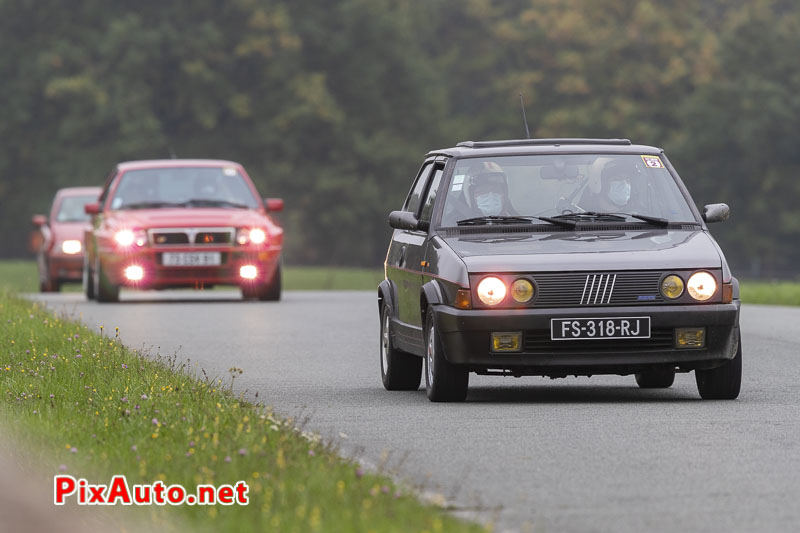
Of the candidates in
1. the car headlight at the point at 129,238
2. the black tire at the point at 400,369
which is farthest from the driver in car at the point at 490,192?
the car headlight at the point at 129,238

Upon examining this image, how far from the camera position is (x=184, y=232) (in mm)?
24781

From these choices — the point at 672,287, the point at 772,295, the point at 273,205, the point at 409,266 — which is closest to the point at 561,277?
the point at 672,287

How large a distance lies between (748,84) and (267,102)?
57.8 ft

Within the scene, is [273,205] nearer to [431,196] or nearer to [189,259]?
[189,259]

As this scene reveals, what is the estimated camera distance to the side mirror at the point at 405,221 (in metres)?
12.7

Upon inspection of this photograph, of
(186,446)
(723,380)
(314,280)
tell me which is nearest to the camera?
(186,446)

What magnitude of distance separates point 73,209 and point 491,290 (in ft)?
75.1

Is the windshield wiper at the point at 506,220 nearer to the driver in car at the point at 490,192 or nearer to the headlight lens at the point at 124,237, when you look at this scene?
the driver in car at the point at 490,192

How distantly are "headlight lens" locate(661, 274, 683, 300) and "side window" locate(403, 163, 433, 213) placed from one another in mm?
2384

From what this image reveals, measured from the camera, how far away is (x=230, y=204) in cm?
2564

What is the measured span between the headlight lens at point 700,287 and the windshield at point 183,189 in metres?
14.6

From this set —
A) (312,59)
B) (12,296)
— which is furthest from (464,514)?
(312,59)

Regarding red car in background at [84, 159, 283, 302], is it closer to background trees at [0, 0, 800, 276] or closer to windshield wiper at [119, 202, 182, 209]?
windshield wiper at [119, 202, 182, 209]

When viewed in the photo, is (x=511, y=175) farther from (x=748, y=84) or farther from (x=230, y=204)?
(x=748, y=84)
